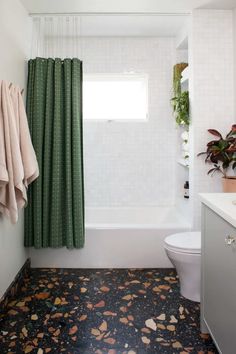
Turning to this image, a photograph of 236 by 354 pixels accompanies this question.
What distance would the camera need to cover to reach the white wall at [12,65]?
2162 mm

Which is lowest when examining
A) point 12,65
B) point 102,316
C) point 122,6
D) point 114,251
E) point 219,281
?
point 102,316

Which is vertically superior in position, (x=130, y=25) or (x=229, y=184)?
(x=130, y=25)

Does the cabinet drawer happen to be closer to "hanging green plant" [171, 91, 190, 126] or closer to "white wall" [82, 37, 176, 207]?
"hanging green plant" [171, 91, 190, 126]

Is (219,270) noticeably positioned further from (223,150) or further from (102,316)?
(223,150)

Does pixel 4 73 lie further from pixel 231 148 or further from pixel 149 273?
pixel 149 273

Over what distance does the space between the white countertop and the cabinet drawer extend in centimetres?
4

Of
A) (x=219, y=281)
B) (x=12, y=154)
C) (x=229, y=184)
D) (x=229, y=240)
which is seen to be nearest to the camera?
(x=229, y=240)

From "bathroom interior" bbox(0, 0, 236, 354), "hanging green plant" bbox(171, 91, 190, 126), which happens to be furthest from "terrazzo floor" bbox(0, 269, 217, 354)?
"hanging green plant" bbox(171, 91, 190, 126)

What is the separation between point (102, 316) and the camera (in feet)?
6.76

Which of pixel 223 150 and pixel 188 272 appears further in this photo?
pixel 223 150

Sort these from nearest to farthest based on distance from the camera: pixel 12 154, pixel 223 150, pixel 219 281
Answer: pixel 219 281
pixel 12 154
pixel 223 150

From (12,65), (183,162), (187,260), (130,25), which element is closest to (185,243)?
(187,260)

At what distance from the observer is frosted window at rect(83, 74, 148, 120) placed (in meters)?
3.63

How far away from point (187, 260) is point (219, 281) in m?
0.66
